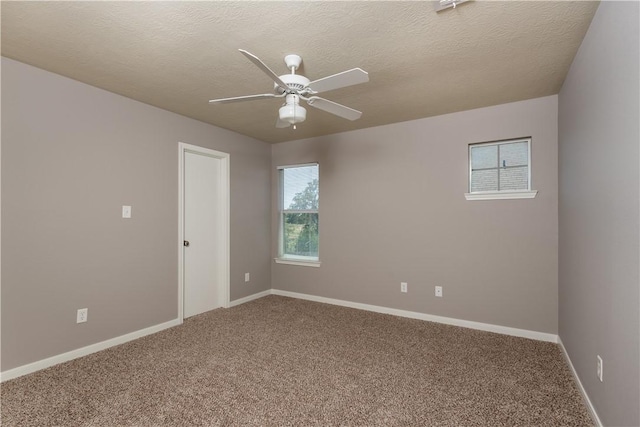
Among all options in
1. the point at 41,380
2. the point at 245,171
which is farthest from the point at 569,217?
the point at 41,380

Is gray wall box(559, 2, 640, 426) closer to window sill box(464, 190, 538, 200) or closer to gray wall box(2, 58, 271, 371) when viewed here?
window sill box(464, 190, 538, 200)

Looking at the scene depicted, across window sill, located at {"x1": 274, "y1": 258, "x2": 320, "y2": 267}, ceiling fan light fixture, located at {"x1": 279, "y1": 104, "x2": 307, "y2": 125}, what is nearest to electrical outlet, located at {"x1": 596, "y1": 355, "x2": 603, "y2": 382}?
ceiling fan light fixture, located at {"x1": 279, "y1": 104, "x2": 307, "y2": 125}

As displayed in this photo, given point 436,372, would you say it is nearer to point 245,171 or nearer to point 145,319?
point 145,319

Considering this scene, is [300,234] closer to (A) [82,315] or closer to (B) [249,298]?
(B) [249,298]

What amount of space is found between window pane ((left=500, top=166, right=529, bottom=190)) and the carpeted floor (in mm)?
1556

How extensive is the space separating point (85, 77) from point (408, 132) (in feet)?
10.9

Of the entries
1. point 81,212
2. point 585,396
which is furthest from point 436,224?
point 81,212

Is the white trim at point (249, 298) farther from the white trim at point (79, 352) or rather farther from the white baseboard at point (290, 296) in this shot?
the white trim at point (79, 352)

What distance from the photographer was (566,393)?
213cm

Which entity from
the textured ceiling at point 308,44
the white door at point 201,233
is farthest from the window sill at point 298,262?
the textured ceiling at point 308,44

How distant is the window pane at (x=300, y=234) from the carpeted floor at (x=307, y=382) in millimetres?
1555

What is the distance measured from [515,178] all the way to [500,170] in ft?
0.56

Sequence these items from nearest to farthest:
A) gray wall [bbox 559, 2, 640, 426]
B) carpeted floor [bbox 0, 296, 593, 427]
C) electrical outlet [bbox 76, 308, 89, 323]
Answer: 1. gray wall [bbox 559, 2, 640, 426]
2. carpeted floor [bbox 0, 296, 593, 427]
3. electrical outlet [bbox 76, 308, 89, 323]

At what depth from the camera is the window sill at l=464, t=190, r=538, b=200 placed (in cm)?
310
